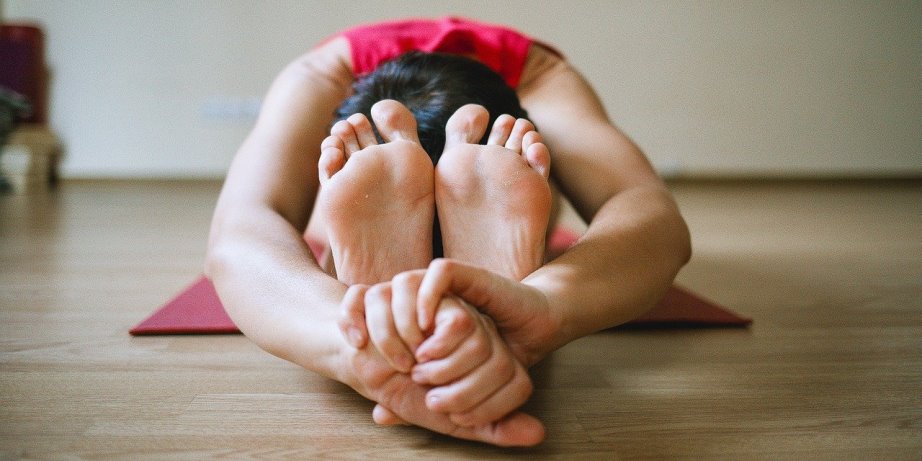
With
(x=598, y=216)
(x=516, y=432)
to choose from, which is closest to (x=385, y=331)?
(x=516, y=432)

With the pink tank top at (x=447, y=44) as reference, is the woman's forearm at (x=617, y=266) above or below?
below

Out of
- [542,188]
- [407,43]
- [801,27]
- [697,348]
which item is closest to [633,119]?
[801,27]

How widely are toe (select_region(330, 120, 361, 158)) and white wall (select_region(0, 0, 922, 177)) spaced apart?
2.66 meters

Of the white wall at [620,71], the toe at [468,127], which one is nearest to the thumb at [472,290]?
the toe at [468,127]

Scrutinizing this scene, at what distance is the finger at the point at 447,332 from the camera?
52 cm

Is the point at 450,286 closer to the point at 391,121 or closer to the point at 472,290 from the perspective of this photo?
the point at 472,290

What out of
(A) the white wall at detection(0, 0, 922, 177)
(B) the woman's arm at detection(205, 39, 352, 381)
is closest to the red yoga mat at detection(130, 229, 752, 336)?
(B) the woman's arm at detection(205, 39, 352, 381)

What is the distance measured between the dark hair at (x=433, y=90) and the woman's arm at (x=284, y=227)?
0.10m

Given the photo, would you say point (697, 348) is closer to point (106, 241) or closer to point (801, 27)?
point (106, 241)

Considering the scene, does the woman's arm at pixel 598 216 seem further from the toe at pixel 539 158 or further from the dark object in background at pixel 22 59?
the dark object in background at pixel 22 59

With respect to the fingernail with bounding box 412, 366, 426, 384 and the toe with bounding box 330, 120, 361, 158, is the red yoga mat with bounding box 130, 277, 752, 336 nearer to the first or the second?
the toe with bounding box 330, 120, 361, 158

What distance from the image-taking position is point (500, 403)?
550 mm

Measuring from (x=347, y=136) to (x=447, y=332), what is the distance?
30 centimetres

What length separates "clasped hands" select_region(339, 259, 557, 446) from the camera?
53cm
